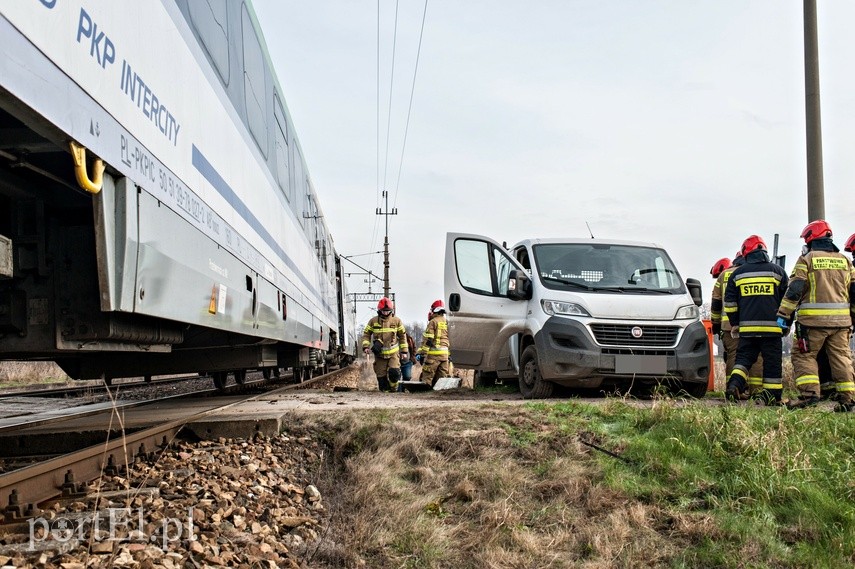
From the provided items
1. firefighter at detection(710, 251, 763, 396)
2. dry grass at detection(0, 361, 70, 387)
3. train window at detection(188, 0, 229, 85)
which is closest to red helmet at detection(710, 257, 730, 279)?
firefighter at detection(710, 251, 763, 396)

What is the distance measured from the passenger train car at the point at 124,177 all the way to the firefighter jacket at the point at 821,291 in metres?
5.30

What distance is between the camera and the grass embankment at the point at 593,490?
12.3 ft

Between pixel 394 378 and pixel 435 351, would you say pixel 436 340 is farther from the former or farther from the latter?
pixel 394 378

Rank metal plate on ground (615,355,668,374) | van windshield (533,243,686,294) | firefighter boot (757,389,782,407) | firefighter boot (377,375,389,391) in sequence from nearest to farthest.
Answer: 1. firefighter boot (757,389,782,407)
2. metal plate on ground (615,355,668,374)
3. van windshield (533,243,686,294)
4. firefighter boot (377,375,389,391)

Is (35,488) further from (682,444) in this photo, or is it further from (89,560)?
(682,444)

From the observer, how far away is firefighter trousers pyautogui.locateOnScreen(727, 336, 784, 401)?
7668mm

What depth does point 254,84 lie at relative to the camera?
793cm

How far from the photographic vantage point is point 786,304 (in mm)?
7402

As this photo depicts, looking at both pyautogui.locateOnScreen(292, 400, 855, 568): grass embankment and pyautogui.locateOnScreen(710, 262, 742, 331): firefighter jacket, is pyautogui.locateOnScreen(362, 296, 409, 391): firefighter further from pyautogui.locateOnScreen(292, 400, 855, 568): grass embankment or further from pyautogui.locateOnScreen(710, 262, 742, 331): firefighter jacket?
pyautogui.locateOnScreen(292, 400, 855, 568): grass embankment

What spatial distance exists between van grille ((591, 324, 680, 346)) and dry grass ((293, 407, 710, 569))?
105 inches

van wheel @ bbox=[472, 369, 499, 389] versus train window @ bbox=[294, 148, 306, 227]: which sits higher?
train window @ bbox=[294, 148, 306, 227]

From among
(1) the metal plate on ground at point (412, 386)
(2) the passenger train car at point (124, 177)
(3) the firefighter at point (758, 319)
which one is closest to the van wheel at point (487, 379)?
(1) the metal plate on ground at point (412, 386)

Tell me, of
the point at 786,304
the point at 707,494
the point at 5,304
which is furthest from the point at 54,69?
the point at 786,304

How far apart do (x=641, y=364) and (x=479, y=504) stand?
4314 mm
